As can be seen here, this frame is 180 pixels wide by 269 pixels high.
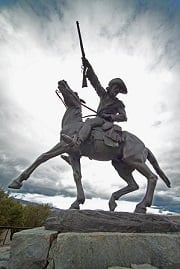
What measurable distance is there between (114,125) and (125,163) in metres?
0.88

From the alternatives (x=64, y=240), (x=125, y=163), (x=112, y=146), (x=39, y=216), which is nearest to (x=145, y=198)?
(x=125, y=163)

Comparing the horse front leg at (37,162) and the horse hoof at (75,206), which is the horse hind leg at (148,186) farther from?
the horse front leg at (37,162)

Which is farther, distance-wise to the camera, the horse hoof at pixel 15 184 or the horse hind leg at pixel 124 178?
the horse hind leg at pixel 124 178

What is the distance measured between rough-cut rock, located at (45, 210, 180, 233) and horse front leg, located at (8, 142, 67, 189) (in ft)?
3.41

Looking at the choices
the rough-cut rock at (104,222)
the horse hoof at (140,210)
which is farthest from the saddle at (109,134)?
the rough-cut rock at (104,222)

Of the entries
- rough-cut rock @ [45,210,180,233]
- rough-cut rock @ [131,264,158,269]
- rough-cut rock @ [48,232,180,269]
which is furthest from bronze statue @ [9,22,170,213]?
rough-cut rock @ [131,264,158,269]

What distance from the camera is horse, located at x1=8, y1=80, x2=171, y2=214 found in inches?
213

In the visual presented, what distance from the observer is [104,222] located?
454 cm

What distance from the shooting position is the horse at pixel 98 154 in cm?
540

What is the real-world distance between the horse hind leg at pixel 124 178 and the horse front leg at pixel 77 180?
0.70 m

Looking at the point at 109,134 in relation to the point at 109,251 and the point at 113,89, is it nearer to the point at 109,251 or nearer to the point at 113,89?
the point at 113,89

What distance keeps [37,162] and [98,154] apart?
52.8 inches

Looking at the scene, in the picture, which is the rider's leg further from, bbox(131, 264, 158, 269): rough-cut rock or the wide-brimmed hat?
bbox(131, 264, 158, 269): rough-cut rock

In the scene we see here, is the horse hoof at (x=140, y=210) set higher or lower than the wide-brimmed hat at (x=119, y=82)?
lower
